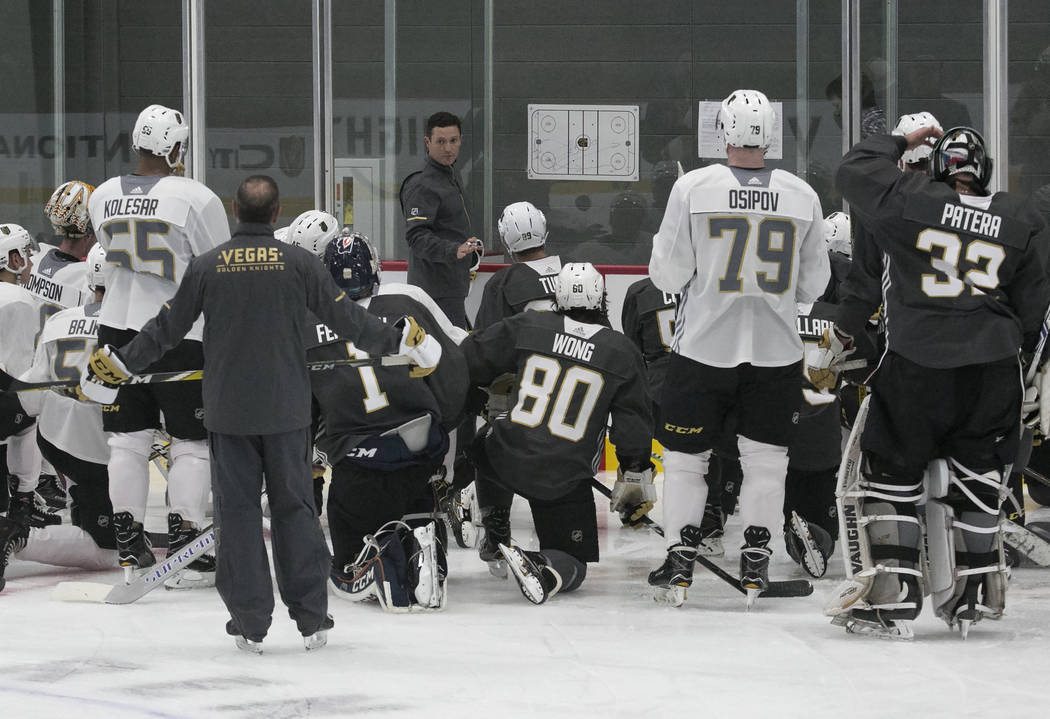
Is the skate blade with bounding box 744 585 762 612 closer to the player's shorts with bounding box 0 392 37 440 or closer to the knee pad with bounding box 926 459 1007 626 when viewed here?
the knee pad with bounding box 926 459 1007 626

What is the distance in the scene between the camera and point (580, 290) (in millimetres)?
4488

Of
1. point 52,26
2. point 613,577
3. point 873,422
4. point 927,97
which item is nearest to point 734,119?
point 873,422

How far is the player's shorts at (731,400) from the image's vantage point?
4.24 meters

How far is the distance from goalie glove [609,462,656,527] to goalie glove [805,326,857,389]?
0.59 meters

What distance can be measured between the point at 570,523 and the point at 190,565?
1118mm

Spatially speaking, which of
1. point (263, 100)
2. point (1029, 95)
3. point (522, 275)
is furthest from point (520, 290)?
point (1029, 95)

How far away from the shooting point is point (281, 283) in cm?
353

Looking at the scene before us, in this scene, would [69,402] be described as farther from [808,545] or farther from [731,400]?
[808,545]

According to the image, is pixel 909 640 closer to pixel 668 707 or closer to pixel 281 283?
pixel 668 707

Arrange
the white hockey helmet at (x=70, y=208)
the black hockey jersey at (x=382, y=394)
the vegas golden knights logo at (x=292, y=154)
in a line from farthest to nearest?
the vegas golden knights logo at (x=292, y=154)
the white hockey helmet at (x=70, y=208)
the black hockey jersey at (x=382, y=394)

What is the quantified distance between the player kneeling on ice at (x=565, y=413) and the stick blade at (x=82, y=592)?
1095mm

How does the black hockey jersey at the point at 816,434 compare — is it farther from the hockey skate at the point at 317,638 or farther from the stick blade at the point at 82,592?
the stick blade at the point at 82,592

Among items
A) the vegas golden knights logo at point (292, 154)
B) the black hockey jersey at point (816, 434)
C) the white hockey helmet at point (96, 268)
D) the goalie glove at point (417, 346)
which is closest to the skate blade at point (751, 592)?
the black hockey jersey at point (816, 434)

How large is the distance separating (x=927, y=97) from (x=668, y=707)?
4961 mm
